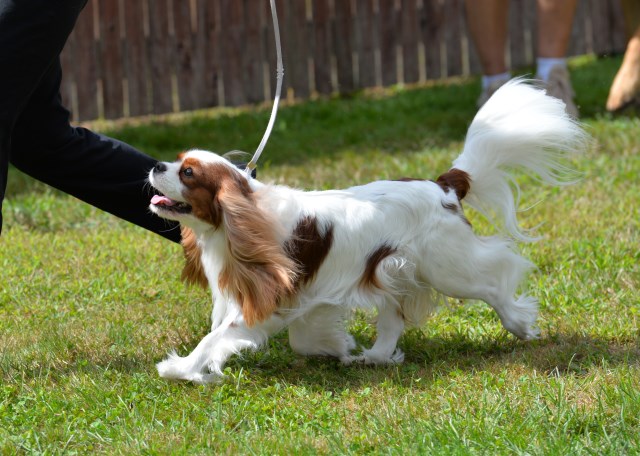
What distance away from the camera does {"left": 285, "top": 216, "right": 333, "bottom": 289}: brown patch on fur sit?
12.2 feet

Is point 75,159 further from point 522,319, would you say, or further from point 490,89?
point 490,89

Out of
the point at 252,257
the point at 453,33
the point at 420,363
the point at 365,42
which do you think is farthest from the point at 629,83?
the point at 252,257

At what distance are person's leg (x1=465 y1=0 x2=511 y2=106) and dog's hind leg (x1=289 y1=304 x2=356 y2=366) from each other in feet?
14.2

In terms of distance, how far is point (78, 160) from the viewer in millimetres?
4277

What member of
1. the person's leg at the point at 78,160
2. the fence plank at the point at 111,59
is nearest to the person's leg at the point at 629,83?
the fence plank at the point at 111,59

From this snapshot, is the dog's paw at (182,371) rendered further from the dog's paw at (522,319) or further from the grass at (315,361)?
the dog's paw at (522,319)

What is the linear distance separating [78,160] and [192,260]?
75 centimetres

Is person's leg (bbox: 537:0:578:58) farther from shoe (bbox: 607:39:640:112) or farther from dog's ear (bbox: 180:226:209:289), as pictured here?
dog's ear (bbox: 180:226:209:289)

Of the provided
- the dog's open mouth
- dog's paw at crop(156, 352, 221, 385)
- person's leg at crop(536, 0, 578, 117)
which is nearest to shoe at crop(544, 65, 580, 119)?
person's leg at crop(536, 0, 578, 117)

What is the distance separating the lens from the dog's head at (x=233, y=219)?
3.56 meters

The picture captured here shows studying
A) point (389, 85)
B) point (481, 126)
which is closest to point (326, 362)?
point (481, 126)

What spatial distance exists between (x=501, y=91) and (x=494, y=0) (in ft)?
12.6

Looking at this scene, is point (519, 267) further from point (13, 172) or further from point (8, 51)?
point (13, 172)

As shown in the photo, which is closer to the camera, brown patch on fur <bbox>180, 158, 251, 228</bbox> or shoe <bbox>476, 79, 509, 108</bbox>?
brown patch on fur <bbox>180, 158, 251, 228</bbox>
